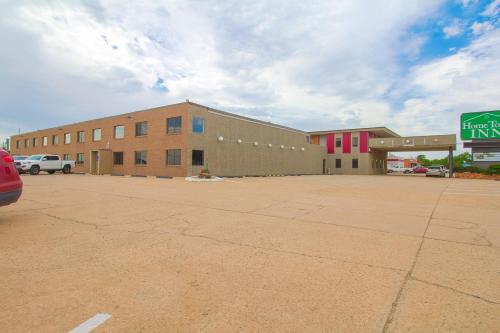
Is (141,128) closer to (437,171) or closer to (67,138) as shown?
(67,138)

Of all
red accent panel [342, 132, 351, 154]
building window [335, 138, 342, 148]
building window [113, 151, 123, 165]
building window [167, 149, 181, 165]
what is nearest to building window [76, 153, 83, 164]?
building window [113, 151, 123, 165]

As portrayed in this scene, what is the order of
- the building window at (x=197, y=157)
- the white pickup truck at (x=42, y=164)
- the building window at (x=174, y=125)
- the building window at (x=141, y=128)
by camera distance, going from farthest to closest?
the building window at (x=141, y=128)
the white pickup truck at (x=42, y=164)
the building window at (x=174, y=125)
the building window at (x=197, y=157)

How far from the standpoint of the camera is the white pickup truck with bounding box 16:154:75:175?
2627cm

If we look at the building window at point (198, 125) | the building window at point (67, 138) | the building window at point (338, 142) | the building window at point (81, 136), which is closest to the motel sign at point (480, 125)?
the building window at point (338, 142)

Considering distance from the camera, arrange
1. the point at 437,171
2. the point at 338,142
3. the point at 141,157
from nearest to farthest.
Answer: the point at 141,157
the point at 437,171
the point at 338,142

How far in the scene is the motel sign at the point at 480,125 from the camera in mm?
29906

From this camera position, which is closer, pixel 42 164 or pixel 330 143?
pixel 42 164

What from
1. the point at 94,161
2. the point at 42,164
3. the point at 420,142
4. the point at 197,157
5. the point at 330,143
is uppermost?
the point at 330,143

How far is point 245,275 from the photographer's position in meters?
3.57

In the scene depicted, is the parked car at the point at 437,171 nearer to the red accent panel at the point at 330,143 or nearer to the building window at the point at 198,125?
the red accent panel at the point at 330,143

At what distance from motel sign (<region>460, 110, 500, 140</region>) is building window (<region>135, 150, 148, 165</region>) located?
34583mm

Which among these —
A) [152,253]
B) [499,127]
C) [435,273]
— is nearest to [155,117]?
[152,253]

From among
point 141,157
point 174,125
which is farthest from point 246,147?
point 141,157

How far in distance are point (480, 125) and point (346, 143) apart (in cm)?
1932
